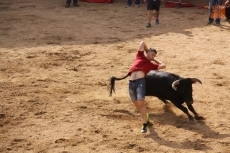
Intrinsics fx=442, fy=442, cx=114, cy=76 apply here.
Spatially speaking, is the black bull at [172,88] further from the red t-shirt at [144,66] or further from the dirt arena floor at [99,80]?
the red t-shirt at [144,66]

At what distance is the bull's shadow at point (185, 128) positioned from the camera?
7027 mm

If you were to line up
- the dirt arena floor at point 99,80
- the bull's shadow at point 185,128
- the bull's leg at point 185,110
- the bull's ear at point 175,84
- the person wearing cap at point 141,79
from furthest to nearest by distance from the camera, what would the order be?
the bull's leg at point 185,110 → the bull's ear at point 175,84 → the person wearing cap at point 141,79 → the dirt arena floor at point 99,80 → the bull's shadow at point 185,128

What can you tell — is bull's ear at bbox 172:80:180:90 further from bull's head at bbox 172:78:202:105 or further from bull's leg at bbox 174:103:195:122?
bull's leg at bbox 174:103:195:122

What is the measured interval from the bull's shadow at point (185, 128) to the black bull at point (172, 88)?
0.18 meters

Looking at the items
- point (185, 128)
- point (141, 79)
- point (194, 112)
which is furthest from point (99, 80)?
point (185, 128)

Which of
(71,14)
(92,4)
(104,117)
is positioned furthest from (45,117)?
(92,4)

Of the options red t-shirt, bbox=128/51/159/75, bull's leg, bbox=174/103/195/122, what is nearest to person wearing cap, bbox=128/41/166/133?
red t-shirt, bbox=128/51/159/75

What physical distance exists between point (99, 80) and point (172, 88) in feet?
8.49

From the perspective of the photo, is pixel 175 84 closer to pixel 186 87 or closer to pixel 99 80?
pixel 186 87

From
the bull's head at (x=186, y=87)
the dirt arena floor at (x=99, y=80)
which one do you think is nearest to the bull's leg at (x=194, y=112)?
the dirt arena floor at (x=99, y=80)

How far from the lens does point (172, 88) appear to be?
7938 mm

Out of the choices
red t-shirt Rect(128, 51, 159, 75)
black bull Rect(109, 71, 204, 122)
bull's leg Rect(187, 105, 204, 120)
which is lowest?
bull's leg Rect(187, 105, 204, 120)

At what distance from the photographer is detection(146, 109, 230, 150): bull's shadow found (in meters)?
7.03

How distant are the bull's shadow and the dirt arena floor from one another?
0.05ft
